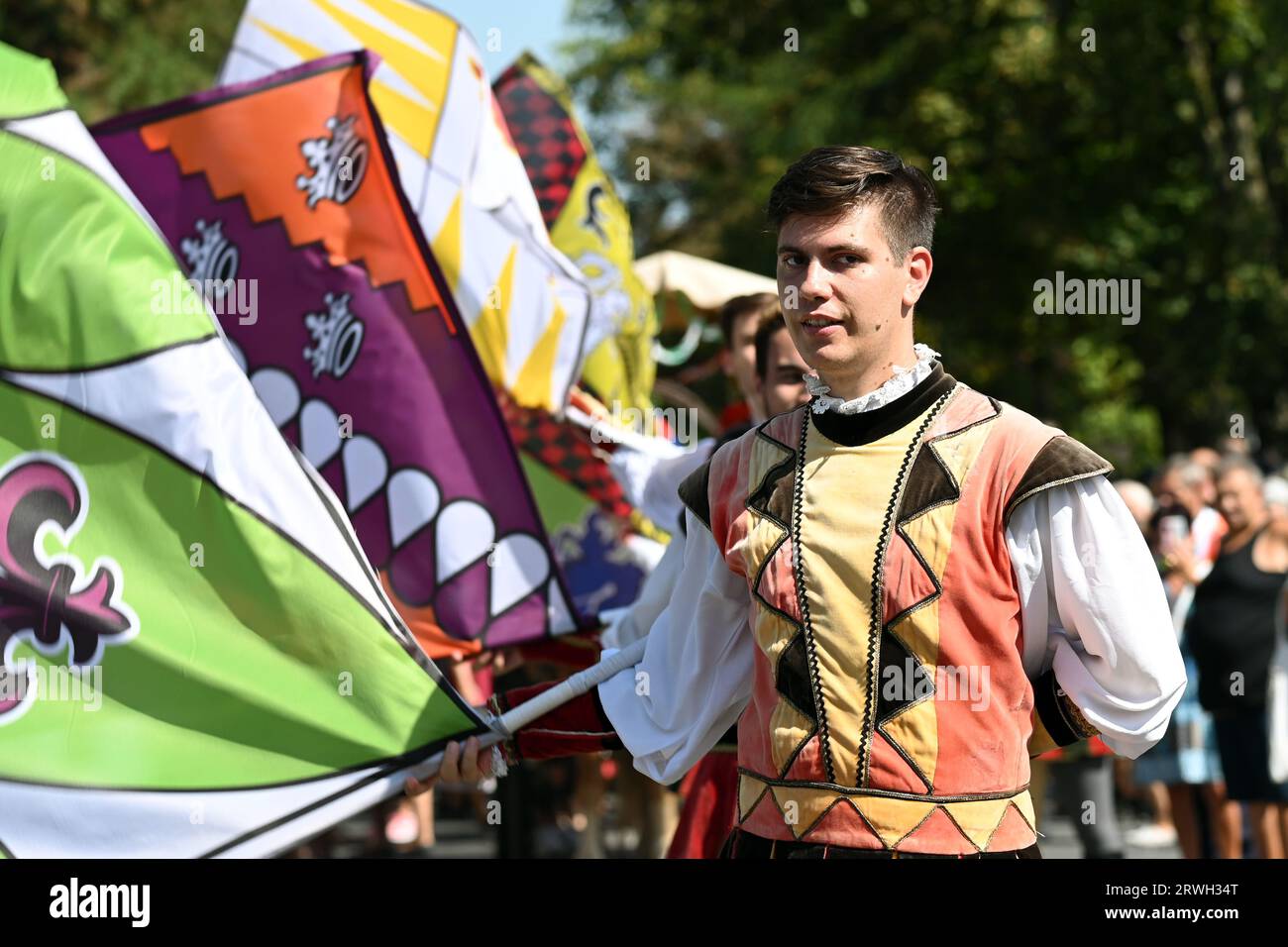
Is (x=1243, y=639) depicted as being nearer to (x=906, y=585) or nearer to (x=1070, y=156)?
(x=906, y=585)

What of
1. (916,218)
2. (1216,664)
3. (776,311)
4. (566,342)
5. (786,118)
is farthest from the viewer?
(786,118)

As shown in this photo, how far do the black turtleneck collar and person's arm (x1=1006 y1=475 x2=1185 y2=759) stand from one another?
9.8 inches

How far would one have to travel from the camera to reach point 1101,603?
9.27ft

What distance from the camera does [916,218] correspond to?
9.83 feet

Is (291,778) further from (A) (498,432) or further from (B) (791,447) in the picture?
(A) (498,432)

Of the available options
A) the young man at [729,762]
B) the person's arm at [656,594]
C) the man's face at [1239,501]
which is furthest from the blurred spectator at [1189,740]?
the person's arm at [656,594]

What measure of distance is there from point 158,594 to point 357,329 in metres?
1.72

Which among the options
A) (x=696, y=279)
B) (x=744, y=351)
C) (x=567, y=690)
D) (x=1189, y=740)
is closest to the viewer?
(x=567, y=690)

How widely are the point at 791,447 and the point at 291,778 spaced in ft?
4.17

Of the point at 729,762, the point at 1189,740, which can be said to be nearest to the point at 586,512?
the point at 729,762

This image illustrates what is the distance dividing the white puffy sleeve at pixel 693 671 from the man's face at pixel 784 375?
1.31m

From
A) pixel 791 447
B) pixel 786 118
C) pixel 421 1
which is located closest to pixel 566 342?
pixel 421 1

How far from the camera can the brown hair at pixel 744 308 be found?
500cm

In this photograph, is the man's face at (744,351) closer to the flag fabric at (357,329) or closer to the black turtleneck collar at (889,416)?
the flag fabric at (357,329)
